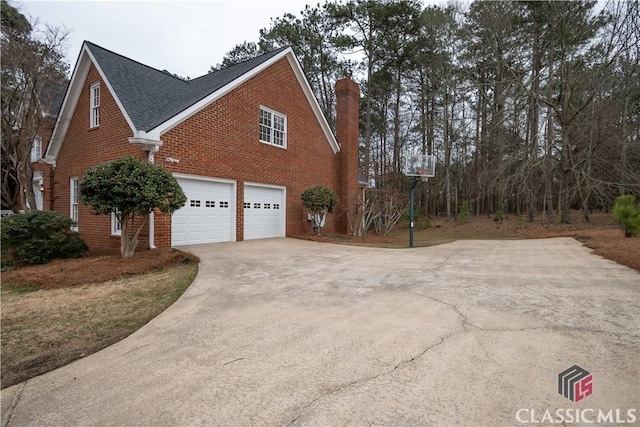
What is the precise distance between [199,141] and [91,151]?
390 centimetres

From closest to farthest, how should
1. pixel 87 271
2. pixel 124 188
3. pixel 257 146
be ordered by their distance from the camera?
pixel 87 271, pixel 124 188, pixel 257 146

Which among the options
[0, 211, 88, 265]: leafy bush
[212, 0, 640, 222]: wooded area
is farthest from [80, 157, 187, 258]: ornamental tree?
[212, 0, 640, 222]: wooded area

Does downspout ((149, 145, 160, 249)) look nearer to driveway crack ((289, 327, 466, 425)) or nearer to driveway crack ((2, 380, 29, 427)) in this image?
driveway crack ((2, 380, 29, 427))

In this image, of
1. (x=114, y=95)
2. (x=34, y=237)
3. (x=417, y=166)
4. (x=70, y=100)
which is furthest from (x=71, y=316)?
(x=70, y=100)

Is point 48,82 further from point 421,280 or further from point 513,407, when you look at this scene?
point 513,407

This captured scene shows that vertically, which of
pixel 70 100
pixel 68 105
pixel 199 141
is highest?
pixel 70 100

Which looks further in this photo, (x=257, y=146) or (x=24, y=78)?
(x=257, y=146)

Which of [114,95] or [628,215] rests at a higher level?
[114,95]

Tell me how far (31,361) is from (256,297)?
2.32m

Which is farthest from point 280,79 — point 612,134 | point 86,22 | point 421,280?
point 612,134

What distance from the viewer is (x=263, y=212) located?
12.0 metres

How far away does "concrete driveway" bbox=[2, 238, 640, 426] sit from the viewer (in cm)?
192

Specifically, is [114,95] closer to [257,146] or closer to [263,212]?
[257,146]

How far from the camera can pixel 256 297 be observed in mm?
4348
